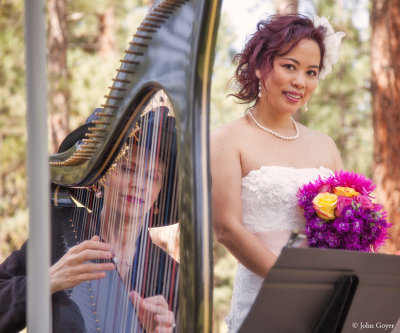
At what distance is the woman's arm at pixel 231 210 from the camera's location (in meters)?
3.00

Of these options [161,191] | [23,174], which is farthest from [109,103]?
[23,174]

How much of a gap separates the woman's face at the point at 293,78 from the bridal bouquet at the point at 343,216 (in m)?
0.45

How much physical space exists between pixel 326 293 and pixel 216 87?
11.5 metres

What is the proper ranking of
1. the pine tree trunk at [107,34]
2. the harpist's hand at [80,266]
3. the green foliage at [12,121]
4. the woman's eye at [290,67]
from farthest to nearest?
the pine tree trunk at [107,34] → the green foliage at [12,121] → the woman's eye at [290,67] → the harpist's hand at [80,266]

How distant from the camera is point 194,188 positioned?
167 centimetres

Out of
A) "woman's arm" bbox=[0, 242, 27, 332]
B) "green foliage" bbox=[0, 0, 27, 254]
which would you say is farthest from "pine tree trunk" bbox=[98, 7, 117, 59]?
"woman's arm" bbox=[0, 242, 27, 332]

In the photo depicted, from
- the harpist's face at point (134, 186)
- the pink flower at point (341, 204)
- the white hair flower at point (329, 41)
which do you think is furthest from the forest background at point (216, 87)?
the harpist's face at point (134, 186)

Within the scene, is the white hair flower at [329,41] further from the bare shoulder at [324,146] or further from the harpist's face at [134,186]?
the harpist's face at [134,186]

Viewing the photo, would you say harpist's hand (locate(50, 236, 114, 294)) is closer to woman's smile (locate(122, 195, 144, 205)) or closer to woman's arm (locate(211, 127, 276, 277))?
woman's smile (locate(122, 195, 144, 205))

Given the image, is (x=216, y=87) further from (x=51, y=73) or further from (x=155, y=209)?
(x=155, y=209)

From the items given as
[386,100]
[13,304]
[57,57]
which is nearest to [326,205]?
[13,304]

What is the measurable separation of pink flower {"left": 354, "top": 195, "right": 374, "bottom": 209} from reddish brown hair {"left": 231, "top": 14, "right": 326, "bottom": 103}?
0.76 metres

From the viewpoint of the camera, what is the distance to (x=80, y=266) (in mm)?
2471

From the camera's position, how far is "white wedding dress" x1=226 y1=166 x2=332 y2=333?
3.28m
